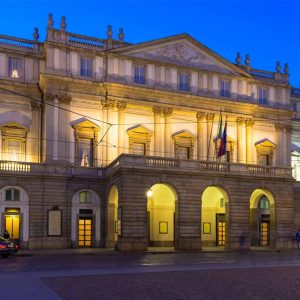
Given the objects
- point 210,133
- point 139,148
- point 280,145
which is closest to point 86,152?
point 139,148

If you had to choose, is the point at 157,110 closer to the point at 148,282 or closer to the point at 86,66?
the point at 86,66

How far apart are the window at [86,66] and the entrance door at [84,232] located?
12454mm

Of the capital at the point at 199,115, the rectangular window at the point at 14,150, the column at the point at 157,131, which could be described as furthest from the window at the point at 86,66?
the capital at the point at 199,115

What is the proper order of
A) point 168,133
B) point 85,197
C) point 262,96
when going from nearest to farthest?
1. point 85,197
2. point 168,133
3. point 262,96

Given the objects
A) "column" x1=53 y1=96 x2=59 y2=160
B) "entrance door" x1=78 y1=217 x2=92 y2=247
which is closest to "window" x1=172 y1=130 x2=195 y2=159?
"entrance door" x1=78 y1=217 x2=92 y2=247

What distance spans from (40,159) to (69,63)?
8.55 m

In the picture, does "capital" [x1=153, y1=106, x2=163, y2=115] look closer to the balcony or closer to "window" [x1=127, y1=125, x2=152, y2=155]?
"window" [x1=127, y1=125, x2=152, y2=155]

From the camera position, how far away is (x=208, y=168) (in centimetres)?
4450

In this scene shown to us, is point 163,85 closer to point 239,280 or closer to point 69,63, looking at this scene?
point 69,63

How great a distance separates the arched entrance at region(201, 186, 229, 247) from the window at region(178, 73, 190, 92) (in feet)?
31.5

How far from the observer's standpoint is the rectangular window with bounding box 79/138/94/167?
46938 mm

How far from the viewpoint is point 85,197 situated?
153ft

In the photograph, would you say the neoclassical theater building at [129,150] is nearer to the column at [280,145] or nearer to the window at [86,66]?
the window at [86,66]

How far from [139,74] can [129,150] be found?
6.98 metres
